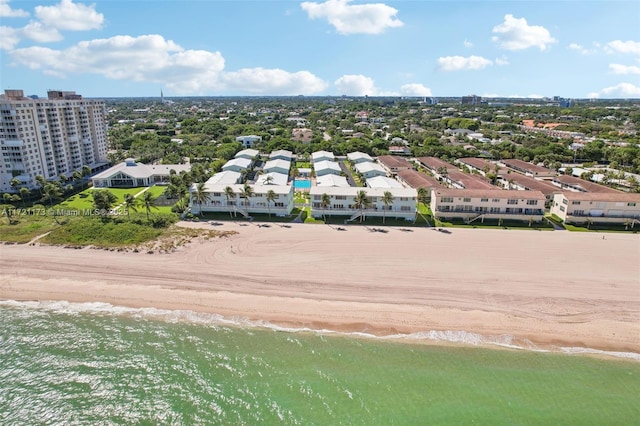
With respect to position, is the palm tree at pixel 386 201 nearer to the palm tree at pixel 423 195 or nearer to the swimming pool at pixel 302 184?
the palm tree at pixel 423 195

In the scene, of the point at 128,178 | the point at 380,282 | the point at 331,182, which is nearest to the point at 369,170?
the point at 331,182

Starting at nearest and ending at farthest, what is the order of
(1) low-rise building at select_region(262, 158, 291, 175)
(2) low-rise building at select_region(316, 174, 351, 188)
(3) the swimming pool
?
(2) low-rise building at select_region(316, 174, 351, 188), (3) the swimming pool, (1) low-rise building at select_region(262, 158, 291, 175)

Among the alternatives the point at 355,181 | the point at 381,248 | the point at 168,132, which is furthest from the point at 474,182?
the point at 168,132

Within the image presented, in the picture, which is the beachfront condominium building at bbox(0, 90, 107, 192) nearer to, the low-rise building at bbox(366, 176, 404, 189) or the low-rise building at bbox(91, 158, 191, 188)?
the low-rise building at bbox(91, 158, 191, 188)

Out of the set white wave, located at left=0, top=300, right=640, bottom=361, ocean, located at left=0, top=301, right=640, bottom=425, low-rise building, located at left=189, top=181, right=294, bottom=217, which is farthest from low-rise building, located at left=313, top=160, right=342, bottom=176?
ocean, located at left=0, top=301, right=640, bottom=425

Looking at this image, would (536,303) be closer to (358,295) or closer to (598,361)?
(598,361)
